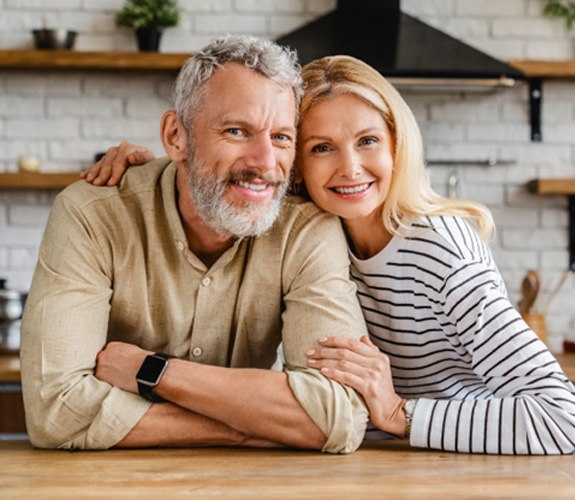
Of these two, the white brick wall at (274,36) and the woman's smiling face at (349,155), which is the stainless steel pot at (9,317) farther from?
the woman's smiling face at (349,155)

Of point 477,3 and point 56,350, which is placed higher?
point 477,3

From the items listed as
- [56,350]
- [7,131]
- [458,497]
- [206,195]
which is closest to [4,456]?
[56,350]

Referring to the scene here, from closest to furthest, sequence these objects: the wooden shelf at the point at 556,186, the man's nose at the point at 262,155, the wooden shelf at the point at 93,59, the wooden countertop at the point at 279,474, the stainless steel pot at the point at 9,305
Answer: the wooden countertop at the point at 279,474, the man's nose at the point at 262,155, the stainless steel pot at the point at 9,305, the wooden shelf at the point at 93,59, the wooden shelf at the point at 556,186

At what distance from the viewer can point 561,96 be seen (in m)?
4.00

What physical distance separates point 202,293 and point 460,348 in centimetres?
55

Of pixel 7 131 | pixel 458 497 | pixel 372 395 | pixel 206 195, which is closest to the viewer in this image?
pixel 458 497

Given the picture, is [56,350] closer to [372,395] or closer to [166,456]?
[166,456]

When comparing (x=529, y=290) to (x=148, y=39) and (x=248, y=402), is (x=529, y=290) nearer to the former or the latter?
(x=148, y=39)

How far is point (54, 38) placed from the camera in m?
3.70

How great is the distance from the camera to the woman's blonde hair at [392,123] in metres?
1.89

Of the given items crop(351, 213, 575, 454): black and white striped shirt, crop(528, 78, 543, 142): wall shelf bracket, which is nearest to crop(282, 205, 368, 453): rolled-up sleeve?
crop(351, 213, 575, 454): black and white striped shirt

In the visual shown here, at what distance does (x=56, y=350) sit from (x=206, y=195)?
16.9 inches

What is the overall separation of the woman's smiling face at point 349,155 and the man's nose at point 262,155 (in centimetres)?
16

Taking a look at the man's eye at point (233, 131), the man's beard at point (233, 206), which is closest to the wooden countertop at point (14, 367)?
the man's beard at point (233, 206)
